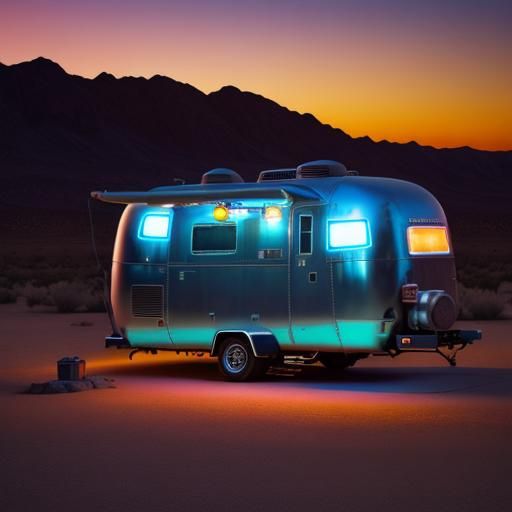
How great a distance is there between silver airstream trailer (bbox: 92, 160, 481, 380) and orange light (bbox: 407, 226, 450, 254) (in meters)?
0.02

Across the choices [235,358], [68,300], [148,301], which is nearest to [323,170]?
[235,358]

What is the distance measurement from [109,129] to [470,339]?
17317cm

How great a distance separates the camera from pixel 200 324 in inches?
701

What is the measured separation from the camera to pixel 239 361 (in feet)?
57.2

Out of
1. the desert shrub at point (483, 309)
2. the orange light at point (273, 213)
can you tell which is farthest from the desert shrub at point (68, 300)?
the orange light at point (273, 213)

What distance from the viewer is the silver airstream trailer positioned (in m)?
16.3

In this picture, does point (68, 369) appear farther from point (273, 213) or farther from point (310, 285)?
point (273, 213)

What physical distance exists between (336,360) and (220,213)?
2.96 metres

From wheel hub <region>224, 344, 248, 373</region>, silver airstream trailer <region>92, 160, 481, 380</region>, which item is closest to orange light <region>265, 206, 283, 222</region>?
silver airstream trailer <region>92, 160, 481, 380</region>

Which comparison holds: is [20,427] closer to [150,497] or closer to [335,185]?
[150,497]

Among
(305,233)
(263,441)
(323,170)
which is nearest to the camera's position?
(263,441)

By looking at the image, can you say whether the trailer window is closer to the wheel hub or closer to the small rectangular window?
the small rectangular window

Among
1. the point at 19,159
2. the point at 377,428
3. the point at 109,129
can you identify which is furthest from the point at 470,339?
the point at 109,129

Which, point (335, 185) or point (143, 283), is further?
point (143, 283)
